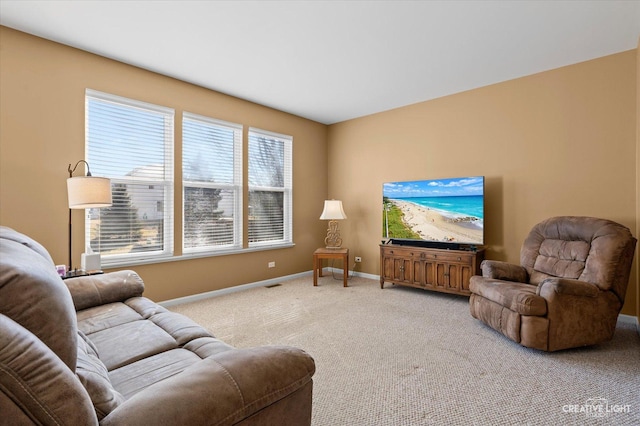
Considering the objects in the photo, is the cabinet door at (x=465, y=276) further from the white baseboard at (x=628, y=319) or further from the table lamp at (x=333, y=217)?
the table lamp at (x=333, y=217)

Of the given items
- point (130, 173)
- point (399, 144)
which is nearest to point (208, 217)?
point (130, 173)

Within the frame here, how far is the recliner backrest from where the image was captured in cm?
269

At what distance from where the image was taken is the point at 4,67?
2.83 metres

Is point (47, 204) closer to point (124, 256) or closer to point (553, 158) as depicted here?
point (124, 256)


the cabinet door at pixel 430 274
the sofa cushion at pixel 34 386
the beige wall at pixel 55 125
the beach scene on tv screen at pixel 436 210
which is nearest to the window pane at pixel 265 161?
the beige wall at pixel 55 125

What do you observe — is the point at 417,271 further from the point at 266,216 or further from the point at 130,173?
the point at 130,173

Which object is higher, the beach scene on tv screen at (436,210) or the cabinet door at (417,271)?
the beach scene on tv screen at (436,210)

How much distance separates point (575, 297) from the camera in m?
2.61

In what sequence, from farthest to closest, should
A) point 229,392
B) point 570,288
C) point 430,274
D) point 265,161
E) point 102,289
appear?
1. point 265,161
2. point 430,274
3. point 570,288
4. point 102,289
5. point 229,392

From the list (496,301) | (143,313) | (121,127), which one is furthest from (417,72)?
(143,313)

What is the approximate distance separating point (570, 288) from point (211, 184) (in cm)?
408

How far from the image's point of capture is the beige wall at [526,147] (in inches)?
132

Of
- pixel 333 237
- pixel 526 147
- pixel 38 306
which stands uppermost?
pixel 526 147

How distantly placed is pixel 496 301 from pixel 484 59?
255cm
